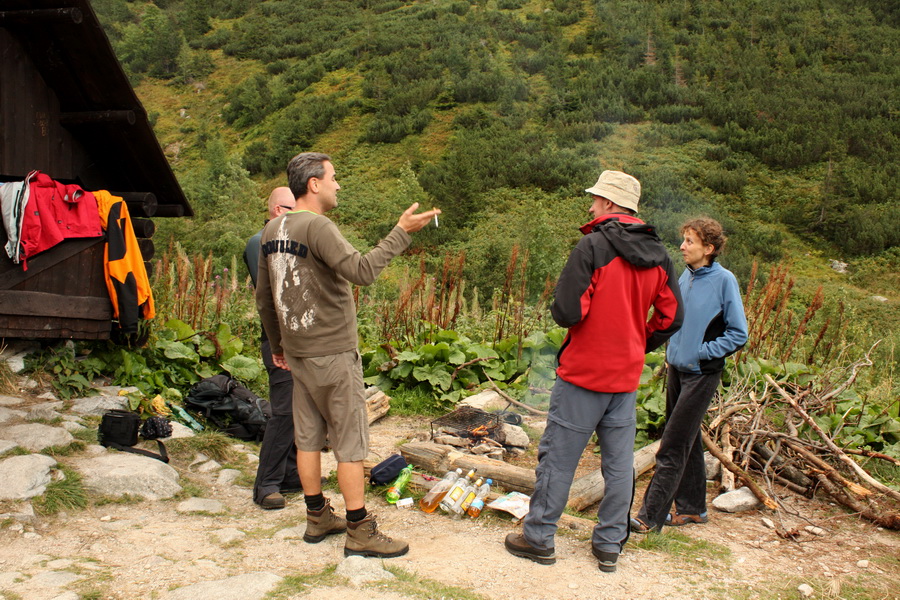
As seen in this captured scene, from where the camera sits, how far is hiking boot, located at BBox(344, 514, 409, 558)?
3482 mm

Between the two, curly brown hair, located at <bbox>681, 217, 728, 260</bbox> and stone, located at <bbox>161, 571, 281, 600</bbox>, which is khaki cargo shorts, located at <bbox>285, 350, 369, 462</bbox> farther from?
curly brown hair, located at <bbox>681, 217, 728, 260</bbox>

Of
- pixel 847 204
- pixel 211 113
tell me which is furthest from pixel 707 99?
pixel 211 113

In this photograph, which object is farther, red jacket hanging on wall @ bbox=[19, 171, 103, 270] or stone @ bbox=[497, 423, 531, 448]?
stone @ bbox=[497, 423, 531, 448]

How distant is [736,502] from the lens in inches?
183

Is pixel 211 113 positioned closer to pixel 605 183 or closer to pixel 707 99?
pixel 707 99

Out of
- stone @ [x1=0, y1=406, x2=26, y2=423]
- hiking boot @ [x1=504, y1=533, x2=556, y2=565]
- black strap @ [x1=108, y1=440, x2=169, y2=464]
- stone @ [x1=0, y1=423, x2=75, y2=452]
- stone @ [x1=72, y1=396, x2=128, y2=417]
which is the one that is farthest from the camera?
stone @ [x1=72, y1=396, x2=128, y2=417]

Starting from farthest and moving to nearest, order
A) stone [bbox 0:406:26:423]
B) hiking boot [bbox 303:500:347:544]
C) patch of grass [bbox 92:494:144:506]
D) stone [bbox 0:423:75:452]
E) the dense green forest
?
1. the dense green forest
2. stone [bbox 0:406:26:423]
3. stone [bbox 0:423:75:452]
4. patch of grass [bbox 92:494:144:506]
5. hiking boot [bbox 303:500:347:544]

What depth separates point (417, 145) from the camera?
107 feet

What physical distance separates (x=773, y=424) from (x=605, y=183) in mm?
3222

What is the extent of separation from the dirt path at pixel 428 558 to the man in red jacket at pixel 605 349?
22cm

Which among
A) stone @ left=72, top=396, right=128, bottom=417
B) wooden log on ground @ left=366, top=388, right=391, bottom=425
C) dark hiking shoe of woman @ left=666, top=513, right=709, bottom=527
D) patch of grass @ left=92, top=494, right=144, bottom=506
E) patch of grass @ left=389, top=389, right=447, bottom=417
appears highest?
stone @ left=72, top=396, right=128, bottom=417

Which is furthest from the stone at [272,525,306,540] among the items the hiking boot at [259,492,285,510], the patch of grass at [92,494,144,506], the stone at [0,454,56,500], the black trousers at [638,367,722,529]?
the black trousers at [638,367,722,529]

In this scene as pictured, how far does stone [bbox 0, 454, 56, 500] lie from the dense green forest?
12.2 metres

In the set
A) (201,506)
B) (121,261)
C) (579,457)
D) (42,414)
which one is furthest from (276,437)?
(121,261)
